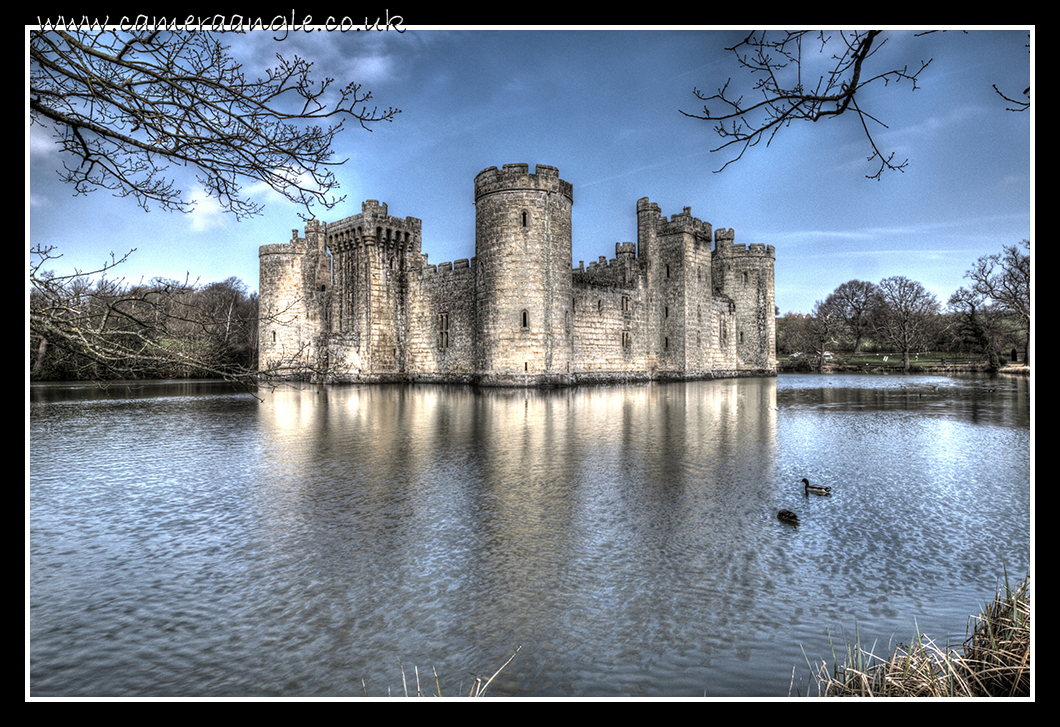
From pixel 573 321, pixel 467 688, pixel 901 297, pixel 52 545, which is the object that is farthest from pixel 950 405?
pixel 901 297

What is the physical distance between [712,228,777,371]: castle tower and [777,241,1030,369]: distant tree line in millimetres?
11212

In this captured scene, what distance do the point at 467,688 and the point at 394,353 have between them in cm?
2992

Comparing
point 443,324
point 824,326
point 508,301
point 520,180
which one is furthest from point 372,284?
point 824,326

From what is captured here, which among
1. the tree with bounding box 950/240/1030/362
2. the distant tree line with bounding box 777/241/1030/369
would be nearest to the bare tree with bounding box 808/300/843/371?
the distant tree line with bounding box 777/241/1030/369

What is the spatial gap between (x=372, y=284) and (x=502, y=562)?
1090 inches

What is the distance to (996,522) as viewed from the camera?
214 inches

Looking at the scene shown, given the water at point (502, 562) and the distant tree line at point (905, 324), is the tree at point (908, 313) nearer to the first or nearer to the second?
the distant tree line at point (905, 324)

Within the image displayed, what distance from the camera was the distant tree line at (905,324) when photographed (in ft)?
115

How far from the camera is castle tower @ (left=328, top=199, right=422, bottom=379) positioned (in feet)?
98.8

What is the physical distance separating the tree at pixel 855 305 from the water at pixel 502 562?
6197cm

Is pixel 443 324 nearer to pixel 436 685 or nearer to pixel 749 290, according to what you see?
pixel 749 290

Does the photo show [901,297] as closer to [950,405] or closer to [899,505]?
[950,405]

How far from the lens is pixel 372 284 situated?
30.4m

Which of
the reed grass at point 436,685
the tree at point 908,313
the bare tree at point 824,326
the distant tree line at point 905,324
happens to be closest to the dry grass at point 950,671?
the reed grass at point 436,685
